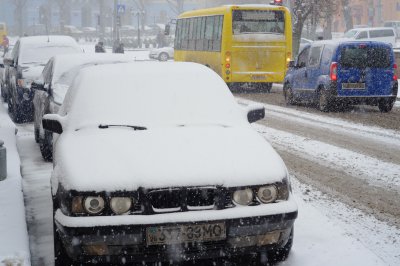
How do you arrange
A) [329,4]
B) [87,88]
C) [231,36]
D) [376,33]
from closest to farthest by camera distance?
[87,88] → [231,36] → [329,4] → [376,33]

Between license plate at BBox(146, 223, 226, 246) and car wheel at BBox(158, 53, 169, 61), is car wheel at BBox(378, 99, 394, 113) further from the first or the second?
car wheel at BBox(158, 53, 169, 61)

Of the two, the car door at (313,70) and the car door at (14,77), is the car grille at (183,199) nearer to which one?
the car door at (14,77)

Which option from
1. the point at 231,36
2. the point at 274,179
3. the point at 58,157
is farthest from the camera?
the point at 231,36

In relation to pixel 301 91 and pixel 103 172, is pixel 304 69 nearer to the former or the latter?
pixel 301 91

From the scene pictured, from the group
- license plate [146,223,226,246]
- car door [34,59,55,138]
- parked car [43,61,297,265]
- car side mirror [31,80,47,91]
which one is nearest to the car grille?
parked car [43,61,297,265]

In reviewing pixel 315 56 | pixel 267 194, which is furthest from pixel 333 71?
pixel 267 194

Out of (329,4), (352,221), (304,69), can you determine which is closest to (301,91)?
(304,69)

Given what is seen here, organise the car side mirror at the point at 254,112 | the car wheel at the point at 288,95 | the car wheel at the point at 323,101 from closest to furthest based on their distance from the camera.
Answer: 1. the car side mirror at the point at 254,112
2. the car wheel at the point at 323,101
3. the car wheel at the point at 288,95

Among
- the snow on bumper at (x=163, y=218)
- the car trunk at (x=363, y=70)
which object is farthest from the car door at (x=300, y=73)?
the snow on bumper at (x=163, y=218)

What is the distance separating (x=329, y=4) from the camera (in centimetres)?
3459

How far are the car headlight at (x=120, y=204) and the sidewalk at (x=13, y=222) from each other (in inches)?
35.6

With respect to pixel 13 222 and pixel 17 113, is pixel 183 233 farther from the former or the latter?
pixel 17 113

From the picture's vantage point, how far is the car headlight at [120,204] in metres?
4.24

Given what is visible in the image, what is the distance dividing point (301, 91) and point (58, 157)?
1281 cm
